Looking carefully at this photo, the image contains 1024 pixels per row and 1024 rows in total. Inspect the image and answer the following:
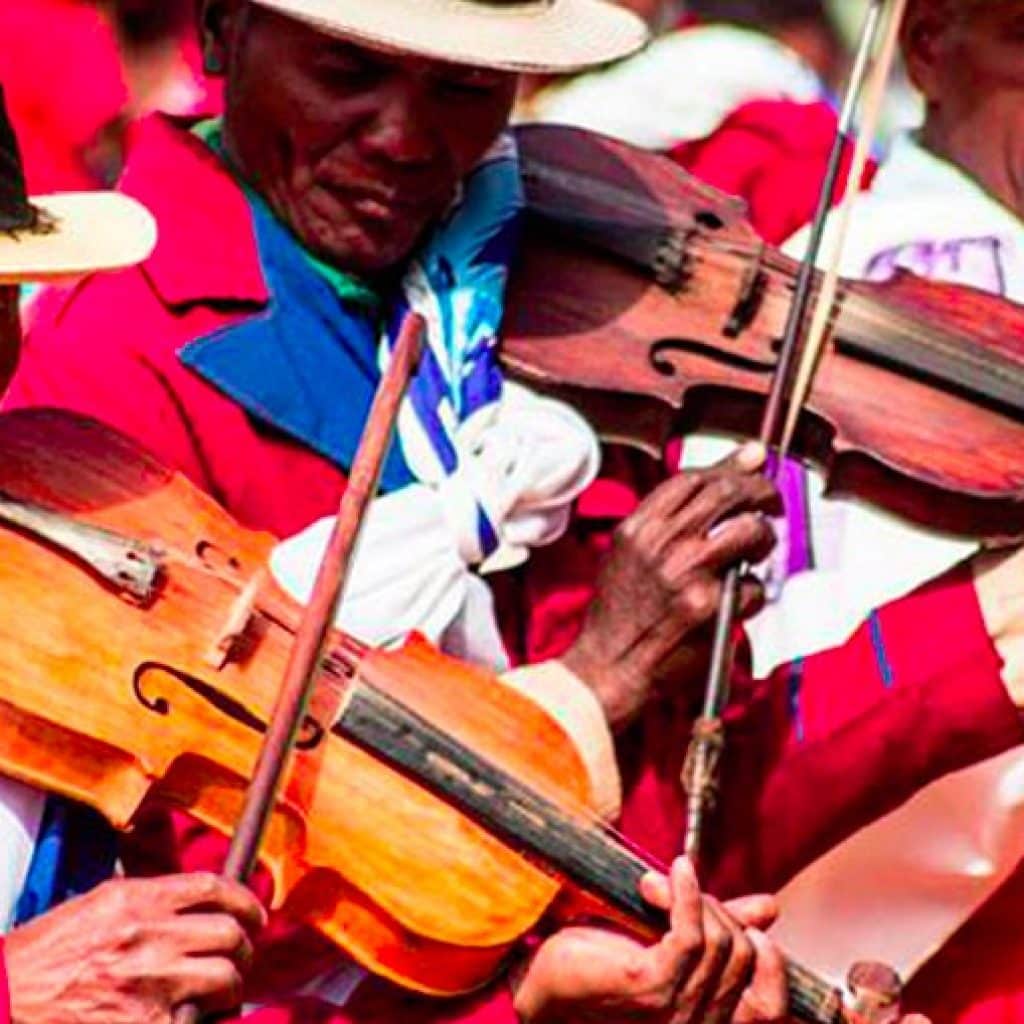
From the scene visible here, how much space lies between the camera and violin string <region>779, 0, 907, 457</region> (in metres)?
4.67

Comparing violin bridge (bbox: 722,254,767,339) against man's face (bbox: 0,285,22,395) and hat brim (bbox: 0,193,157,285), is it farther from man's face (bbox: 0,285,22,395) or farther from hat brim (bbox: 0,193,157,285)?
man's face (bbox: 0,285,22,395)

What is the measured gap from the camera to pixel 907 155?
5.37 metres

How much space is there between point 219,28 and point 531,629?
0.66 m

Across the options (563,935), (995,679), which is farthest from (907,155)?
(563,935)

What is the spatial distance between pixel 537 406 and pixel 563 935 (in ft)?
1.96

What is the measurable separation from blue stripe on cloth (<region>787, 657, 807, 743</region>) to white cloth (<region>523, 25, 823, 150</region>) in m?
0.81

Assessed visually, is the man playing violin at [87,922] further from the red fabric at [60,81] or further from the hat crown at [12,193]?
the red fabric at [60,81]

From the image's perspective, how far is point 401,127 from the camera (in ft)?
14.7

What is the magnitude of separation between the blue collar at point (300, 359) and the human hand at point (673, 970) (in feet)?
1.74

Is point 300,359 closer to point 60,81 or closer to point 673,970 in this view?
point 673,970

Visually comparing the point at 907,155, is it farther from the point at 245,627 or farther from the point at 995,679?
the point at 245,627

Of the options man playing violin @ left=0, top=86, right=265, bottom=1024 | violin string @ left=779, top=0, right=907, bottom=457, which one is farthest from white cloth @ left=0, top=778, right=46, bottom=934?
violin string @ left=779, top=0, right=907, bottom=457

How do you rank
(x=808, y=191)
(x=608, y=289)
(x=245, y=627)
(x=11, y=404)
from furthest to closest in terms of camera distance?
(x=808, y=191) → (x=608, y=289) → (x=11, y=404) → (x=245, y=627)

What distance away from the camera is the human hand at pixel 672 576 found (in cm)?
454
